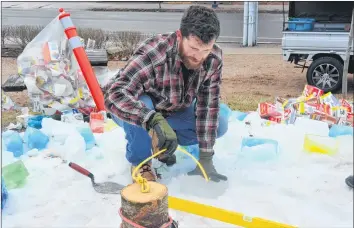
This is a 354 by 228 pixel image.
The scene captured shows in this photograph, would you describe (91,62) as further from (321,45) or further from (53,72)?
(321,45)

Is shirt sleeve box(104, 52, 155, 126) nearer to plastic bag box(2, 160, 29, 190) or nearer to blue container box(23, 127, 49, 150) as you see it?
plastic bag box(2, 160, 29, 190)

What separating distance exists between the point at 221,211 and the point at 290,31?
411cm

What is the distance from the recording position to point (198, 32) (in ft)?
5.93

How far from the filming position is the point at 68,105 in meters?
3.51

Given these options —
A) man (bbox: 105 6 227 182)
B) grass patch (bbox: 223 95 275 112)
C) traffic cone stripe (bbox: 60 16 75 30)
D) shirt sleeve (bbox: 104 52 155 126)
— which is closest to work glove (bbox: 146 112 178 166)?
man (bbox: 105 6 227 182)

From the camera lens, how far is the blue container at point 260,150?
8.44ft

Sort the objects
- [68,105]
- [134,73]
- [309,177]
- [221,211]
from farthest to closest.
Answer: [68,105] < [309,177] < [134,73] < [221,211]

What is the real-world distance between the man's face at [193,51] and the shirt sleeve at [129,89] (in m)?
0.16

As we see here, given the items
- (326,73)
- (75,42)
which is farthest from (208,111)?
(326,73)

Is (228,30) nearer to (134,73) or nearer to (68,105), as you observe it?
(68,105)

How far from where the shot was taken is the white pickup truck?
5184 mm

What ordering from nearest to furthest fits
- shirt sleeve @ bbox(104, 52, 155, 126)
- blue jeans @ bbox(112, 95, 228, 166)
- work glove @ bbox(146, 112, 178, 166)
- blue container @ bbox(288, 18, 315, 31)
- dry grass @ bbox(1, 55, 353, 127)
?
work glove @ bbox(146, 112, 178, 166), shirt sleeve @ bbox(104, 52, 155, 126), blue jeans @ bbox(112, 95, 228, 166), dry grass @ bbox(1, 55, 353, 127), blue container @ bbox(288, 18, 315, 31)

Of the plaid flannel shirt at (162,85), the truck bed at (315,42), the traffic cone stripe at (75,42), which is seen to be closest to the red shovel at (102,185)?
the plaid flannel shirt at (162,85)

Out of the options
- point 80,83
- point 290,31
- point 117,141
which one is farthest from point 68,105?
point 290,31
